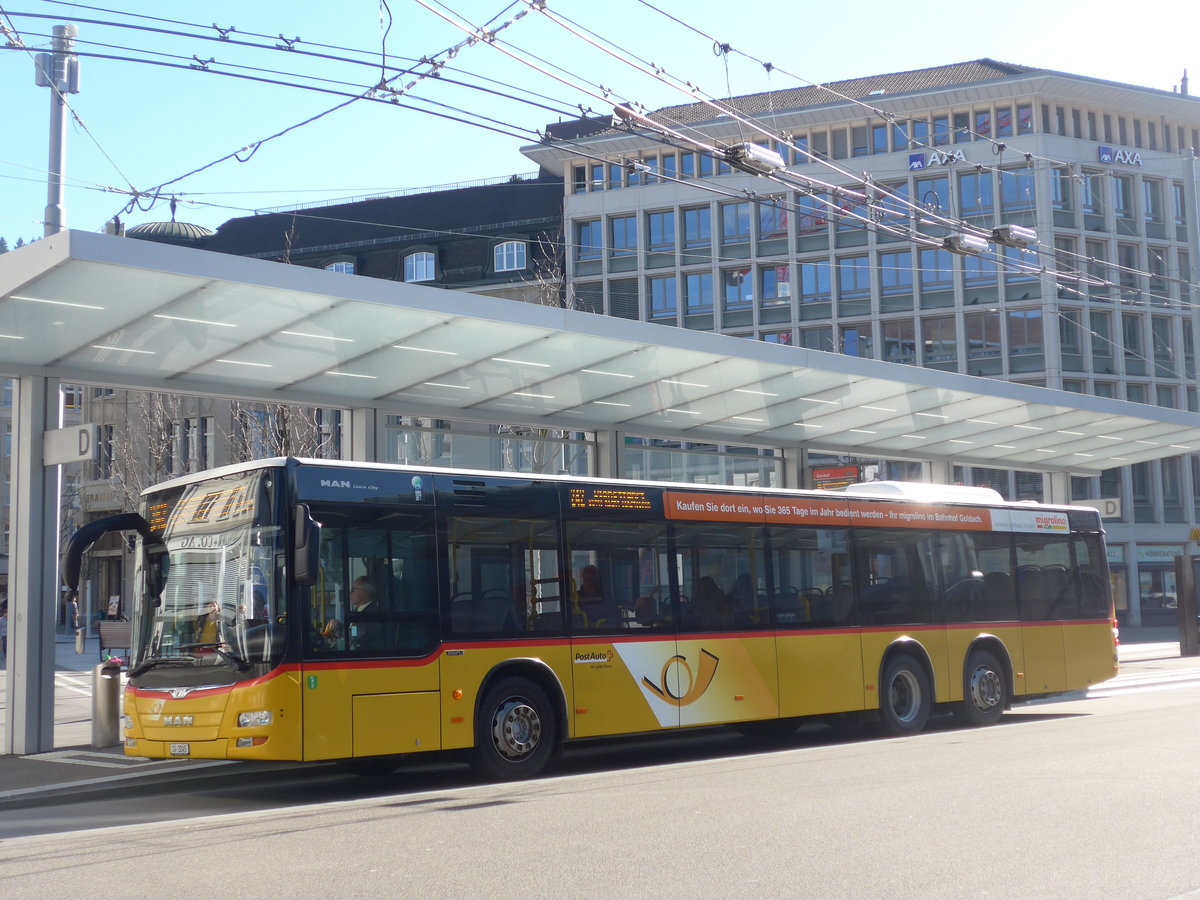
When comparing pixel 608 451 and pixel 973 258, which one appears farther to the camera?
pixel 973 258

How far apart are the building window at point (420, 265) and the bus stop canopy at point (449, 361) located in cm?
4105

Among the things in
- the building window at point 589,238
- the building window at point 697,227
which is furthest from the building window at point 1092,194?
the building window at point 589,238

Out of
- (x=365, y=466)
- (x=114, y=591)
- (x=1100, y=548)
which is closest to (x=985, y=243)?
(x=1100, y=548)

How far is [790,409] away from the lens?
65.2 feet

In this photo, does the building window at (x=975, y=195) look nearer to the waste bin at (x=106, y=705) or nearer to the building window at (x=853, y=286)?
the building window at (x=853, y=286)

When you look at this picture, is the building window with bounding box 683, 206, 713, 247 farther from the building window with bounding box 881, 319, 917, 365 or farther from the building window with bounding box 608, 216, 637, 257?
the building window with bounding box 881, 319, 917, 365

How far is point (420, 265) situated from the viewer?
62500 millimetres

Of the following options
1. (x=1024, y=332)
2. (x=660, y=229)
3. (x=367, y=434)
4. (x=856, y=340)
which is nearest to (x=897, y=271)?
(x=856, y=340)

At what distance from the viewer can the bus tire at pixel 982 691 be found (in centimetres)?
1714

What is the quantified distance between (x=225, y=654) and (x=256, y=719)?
658 mm

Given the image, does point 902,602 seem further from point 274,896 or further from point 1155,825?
point 274,896

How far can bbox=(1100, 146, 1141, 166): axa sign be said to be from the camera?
56375 mm

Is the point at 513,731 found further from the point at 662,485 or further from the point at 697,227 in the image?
the point at 697,227

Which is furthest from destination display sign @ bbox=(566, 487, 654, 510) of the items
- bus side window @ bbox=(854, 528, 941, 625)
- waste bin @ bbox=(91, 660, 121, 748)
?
waste bin @ bbox=(91, 660, 121, 748)
